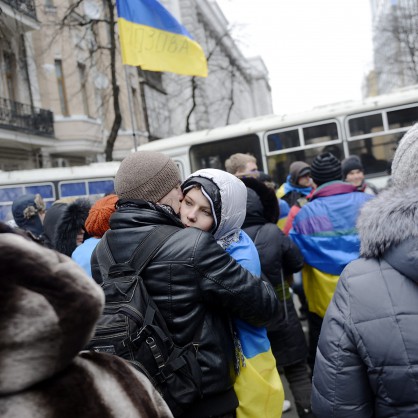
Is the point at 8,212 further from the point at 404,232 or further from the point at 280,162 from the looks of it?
the point at 404,232

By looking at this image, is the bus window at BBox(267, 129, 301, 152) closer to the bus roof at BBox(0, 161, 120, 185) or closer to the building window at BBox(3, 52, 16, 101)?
the bus roof at BBox(0, 161, 120, 185)

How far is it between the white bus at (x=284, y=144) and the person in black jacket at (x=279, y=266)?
726cm

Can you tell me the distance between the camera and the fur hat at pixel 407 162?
1.68 m

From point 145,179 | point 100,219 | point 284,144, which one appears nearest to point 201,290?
point 145,179

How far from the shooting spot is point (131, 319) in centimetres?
178

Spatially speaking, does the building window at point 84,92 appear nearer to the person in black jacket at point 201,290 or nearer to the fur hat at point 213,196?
the fur hat at point 213,196

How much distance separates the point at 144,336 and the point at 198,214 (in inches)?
26.2

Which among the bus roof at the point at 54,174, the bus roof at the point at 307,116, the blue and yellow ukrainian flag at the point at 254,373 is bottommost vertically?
the blue and yellow ukrainian flag at the point at 254,373

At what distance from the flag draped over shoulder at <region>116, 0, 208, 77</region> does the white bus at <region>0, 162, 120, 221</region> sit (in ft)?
13.8

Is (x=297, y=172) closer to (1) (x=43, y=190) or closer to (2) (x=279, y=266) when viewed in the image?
(2) (x=279, y=266)

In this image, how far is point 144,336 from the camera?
1.79 m


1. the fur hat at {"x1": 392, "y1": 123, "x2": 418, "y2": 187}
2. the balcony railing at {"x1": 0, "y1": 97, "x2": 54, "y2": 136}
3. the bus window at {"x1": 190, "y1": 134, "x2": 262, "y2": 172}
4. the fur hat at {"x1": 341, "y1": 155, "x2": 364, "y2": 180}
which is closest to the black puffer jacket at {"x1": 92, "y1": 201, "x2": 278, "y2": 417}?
the fur hat at {"x1": 392, "y1": 123, "x2": 418, "y2": 187}

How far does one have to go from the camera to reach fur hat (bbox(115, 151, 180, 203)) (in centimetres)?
214

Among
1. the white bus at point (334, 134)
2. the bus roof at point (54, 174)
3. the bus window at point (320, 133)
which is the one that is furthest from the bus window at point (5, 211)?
the bus window at point (320, 133)
